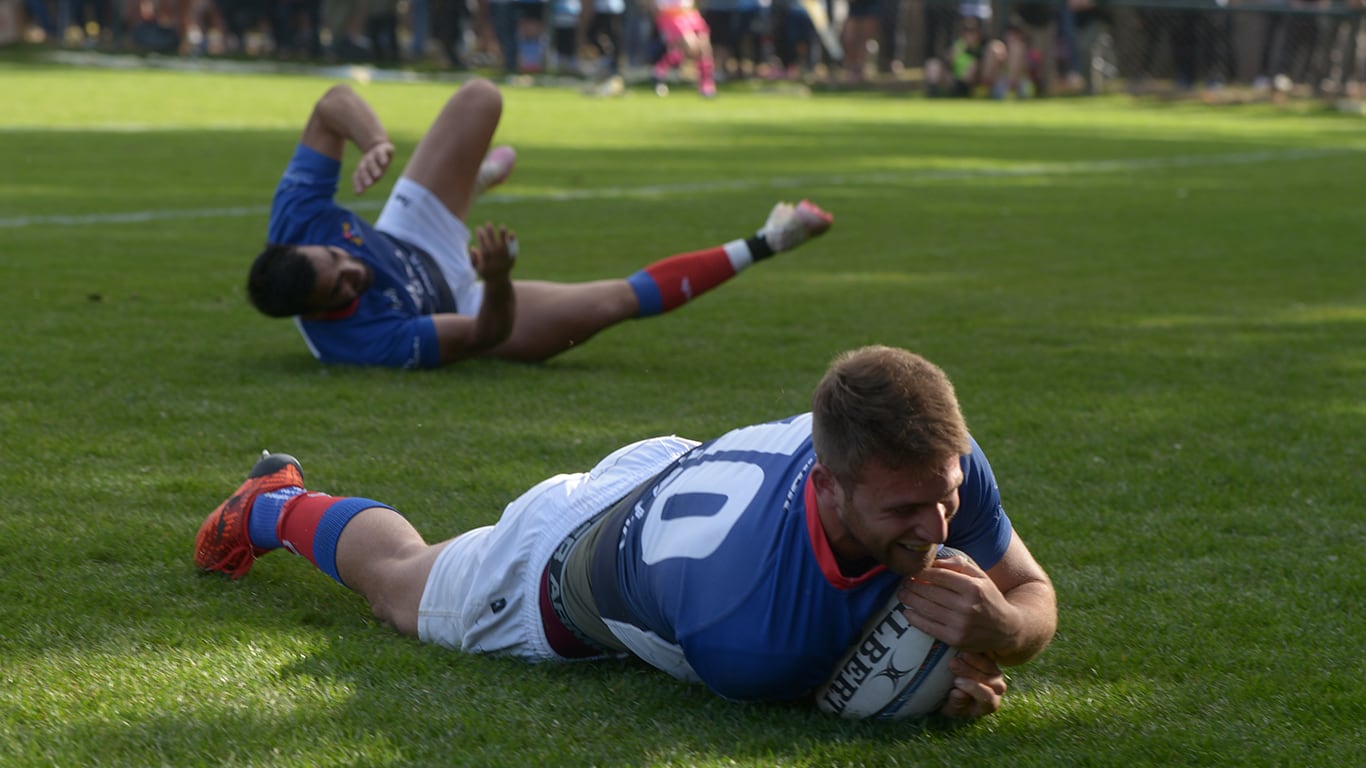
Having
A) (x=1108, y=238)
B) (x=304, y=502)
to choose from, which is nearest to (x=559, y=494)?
(x=304, y=502)

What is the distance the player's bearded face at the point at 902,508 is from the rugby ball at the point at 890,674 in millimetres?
195

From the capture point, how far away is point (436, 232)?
6734mm

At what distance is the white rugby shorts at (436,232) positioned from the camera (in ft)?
21.9

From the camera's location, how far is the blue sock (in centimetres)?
383

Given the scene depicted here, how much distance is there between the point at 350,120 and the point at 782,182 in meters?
7.11

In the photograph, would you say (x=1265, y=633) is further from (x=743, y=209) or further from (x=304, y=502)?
(x=743, y=209)

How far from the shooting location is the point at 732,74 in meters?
28.6

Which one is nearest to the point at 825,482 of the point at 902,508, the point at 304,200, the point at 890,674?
the point at 902,508

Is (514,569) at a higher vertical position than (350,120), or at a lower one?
lower

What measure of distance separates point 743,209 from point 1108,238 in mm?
2357

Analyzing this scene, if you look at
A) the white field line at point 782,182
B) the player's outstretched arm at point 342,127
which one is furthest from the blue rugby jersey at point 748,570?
the white field line at point 782,182

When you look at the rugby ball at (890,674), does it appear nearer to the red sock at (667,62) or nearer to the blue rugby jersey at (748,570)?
the blue rugby jersey at (748,570)

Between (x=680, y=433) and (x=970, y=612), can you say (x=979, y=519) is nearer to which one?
(x=970, y=612)

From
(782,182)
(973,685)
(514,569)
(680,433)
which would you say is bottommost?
(782,182)
